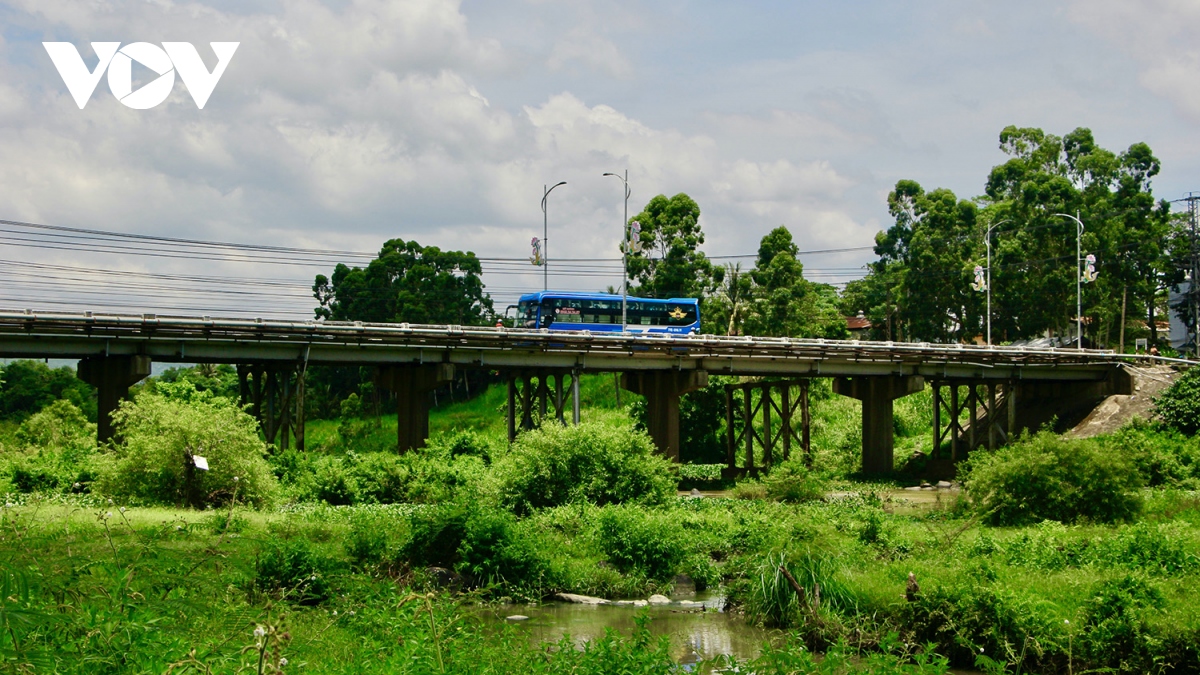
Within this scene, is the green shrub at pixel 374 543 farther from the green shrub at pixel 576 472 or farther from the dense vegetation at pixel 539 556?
the green shrub at pixel 576 472

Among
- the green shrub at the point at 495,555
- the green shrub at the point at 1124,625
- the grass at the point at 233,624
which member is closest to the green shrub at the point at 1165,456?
the green shrub at the point at 1124,625

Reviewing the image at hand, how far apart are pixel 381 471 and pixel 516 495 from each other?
22.3 ft

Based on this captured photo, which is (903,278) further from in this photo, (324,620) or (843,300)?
(324,620)

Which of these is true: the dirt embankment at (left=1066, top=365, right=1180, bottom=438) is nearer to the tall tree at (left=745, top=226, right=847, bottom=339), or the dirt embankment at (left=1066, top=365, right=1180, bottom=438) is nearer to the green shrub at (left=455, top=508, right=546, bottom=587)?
the tall tree at (left=745, top=226, right=847, bottom=339)

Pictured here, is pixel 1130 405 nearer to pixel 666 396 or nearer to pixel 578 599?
pixel 666 396

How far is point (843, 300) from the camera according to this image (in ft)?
326

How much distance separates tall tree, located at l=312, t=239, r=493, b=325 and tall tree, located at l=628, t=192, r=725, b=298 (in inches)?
678

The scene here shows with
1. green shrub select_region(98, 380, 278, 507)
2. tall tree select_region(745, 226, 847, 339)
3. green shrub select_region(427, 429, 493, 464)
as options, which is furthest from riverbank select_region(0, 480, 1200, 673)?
tall tree select_region(745, 226, 847, 339)

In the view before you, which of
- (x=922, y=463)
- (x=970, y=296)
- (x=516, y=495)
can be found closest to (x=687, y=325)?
(x=922, y=463)

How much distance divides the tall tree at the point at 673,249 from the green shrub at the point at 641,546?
51359mm

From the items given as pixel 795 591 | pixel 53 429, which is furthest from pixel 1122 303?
pixel 53 429

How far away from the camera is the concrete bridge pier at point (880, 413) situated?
180 feet

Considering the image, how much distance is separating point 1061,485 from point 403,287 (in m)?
64.6

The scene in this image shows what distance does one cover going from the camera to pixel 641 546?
2381 cm
